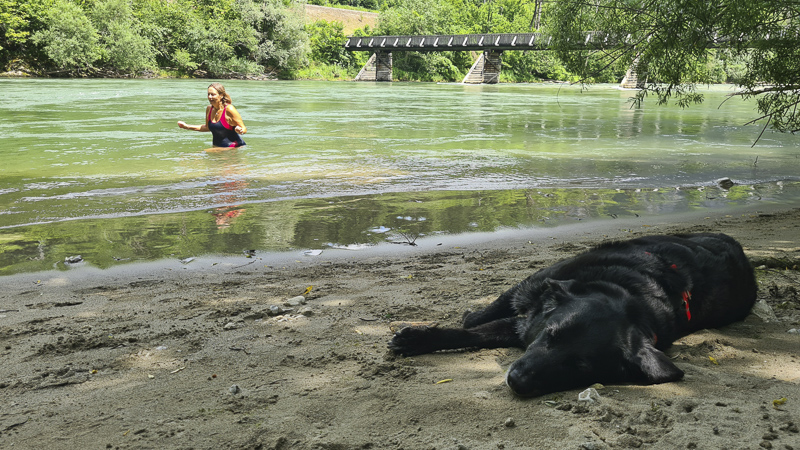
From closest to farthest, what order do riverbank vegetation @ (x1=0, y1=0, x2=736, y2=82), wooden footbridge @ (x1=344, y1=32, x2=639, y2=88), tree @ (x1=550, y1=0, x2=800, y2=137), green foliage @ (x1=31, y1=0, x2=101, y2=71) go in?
tree @ (x1=550, y1=0, x2=800, y2=137) → green foliage @ (x1=31, y1=0, x2=101, y2=71) → riverbank vegetation @ (x1=0, y1=0, x2=736, y2=82) → wooden footbridge @ (x1=344, y1=32, x2=639, y2=88)

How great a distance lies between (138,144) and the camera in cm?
1414

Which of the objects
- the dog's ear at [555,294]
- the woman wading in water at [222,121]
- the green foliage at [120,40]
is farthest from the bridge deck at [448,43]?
the dog's ear at [555,294]

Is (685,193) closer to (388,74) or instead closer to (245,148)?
(245,148)

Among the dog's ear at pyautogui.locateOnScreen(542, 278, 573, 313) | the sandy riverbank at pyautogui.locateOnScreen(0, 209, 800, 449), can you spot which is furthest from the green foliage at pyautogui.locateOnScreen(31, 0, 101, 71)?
the dog's ear at pyautogui.locateOnScreen(542, 278, 573, 313)

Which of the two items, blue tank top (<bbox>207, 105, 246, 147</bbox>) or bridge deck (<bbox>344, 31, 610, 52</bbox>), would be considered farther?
bridge deck (<bbox>344, 31, 610, 52</bbox>)

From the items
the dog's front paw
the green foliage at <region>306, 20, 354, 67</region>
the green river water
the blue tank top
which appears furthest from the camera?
the green foliage at <region>306, 20, 354, 67</region>

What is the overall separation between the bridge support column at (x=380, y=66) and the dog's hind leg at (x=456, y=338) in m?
74.5

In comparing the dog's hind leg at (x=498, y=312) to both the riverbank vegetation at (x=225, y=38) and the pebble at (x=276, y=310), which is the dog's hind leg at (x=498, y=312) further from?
the riverbank vegetation at (x=225, y=38)

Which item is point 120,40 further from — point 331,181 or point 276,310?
point 276,310

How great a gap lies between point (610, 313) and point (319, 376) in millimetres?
1375

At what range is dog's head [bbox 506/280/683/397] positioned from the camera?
246cm

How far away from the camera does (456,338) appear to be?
10.1 feet

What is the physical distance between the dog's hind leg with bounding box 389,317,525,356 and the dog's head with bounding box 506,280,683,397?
44 cm

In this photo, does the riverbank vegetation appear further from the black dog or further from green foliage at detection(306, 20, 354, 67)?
the black dog
